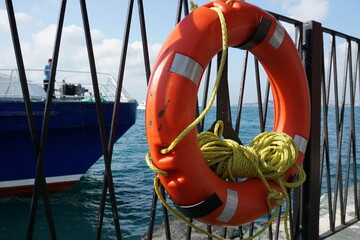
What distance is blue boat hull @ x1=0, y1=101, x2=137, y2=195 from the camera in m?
5.09

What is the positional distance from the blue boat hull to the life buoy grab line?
443cm

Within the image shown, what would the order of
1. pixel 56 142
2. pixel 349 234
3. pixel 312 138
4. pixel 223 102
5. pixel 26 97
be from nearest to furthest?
pixel 26 97, pixel 223 102, pixel 312 138, pixel 349 234, pixel 56 142

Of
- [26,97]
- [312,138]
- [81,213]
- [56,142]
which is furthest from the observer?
[81,213]

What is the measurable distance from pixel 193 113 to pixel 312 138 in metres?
1.18

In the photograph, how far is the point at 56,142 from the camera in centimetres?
588

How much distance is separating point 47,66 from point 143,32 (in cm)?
621

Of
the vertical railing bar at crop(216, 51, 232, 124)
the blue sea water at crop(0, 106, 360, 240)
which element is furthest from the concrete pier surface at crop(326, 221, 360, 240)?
the blue sea water at crop(0, 106, 360, 240)

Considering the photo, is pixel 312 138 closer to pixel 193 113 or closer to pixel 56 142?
pixel 193 113

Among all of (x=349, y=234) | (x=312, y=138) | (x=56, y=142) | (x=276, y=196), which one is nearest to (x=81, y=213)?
(x=56, y=142)

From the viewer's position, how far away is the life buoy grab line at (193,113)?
3.82ft

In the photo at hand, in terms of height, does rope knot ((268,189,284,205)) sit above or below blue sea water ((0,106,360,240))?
above

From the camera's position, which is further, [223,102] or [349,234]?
[349,234]

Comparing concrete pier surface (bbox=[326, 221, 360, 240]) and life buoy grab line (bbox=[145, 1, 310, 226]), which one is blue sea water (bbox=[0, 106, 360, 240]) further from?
life buoy grab line (bbox=[145, 1, 310, 226])

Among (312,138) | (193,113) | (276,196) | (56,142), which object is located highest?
(193,113)
